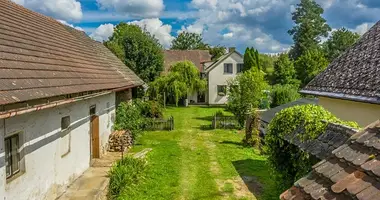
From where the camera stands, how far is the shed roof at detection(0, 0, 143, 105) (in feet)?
23.6

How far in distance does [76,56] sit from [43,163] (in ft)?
23.1

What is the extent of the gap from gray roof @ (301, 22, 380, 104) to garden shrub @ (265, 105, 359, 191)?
1.47 meters

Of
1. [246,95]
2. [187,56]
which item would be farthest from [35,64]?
[187,56]

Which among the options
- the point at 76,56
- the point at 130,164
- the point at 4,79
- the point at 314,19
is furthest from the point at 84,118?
the point at 314,19

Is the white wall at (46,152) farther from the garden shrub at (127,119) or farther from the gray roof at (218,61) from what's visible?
the gray roof at (218,61)

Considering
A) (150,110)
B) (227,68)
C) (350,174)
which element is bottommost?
(150,110)

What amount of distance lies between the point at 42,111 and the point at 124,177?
384 centimetres

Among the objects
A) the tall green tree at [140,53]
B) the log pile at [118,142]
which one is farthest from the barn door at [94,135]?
the tall green tree at [140,53]

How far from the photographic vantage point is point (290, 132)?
23.2 ft

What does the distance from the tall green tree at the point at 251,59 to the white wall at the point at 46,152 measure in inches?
1135

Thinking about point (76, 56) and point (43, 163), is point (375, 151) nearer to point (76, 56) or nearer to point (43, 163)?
point (43, 163)

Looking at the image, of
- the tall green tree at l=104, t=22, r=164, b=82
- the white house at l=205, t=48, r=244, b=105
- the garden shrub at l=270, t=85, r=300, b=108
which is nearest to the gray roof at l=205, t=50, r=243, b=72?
the white house at l=205, t=48, r=244, b=105

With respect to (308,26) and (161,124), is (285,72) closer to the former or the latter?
(308,26)

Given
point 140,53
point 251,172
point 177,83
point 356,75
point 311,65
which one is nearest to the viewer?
point 356,75
